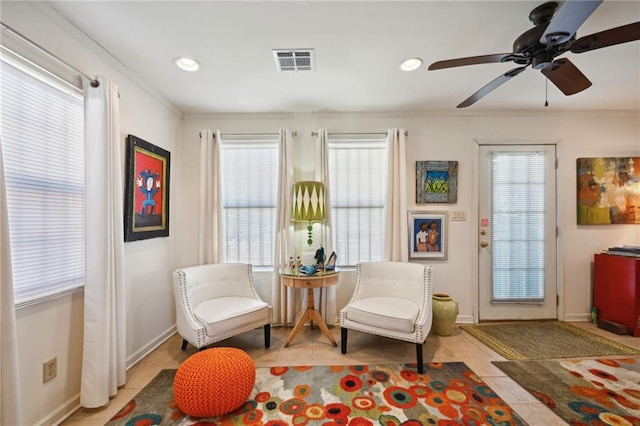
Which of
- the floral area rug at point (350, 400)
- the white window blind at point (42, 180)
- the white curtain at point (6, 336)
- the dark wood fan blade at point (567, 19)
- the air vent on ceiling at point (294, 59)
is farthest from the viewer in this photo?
the air vent on ceiling at point (294, 59)

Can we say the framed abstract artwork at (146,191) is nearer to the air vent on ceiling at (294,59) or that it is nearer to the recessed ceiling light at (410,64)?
the air vent on ceiling at (294,59)

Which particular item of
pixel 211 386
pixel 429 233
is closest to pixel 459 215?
pixel 429 233

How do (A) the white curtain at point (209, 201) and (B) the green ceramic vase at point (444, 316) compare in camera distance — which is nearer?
(B) the green ceramic vase at point (444, 316)

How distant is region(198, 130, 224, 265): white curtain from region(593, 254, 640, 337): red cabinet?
4389mm

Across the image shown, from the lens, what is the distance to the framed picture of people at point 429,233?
315 cm

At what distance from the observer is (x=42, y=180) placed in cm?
158

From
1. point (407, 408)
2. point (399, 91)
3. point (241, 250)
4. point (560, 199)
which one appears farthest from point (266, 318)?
point (560, 199)

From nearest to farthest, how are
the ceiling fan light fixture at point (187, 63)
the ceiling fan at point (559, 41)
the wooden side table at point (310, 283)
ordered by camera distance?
the ceiling fan at point (559, 41), the ceiling fan light fixture at point (187, 63), the wooden side table at point (310, 283)

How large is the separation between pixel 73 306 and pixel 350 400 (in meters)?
1.98

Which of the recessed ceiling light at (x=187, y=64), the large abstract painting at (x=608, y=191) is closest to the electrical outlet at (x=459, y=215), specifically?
the large abstract painting at (x=608, y=191)

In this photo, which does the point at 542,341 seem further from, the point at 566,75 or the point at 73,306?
the point at 73,306

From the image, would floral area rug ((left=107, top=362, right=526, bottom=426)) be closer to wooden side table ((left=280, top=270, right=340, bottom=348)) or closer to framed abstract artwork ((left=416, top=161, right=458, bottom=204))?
wooden side table ((left=280, top=270, right=340, bottom=348))

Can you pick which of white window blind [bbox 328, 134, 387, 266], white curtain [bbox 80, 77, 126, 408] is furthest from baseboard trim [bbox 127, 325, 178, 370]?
white window blind [bbox 328, 134, 387, 266]

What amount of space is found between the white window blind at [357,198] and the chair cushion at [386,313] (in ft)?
2.41
